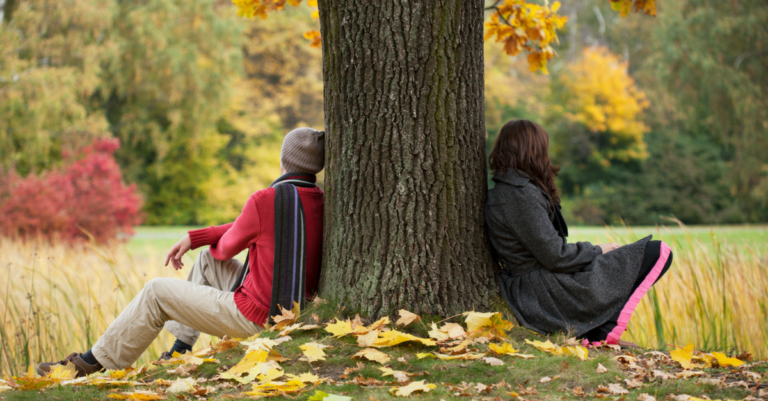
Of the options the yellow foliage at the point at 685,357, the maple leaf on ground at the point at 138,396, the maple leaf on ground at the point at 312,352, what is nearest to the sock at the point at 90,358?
the maple leaf on ground at the point at 138,396

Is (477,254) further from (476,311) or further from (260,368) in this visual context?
(260,368)

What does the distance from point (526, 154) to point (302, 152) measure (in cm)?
116

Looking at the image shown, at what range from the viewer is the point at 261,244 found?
291 cm

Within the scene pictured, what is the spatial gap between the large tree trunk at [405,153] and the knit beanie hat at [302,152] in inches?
14.7

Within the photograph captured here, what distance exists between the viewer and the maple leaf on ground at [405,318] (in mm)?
2547

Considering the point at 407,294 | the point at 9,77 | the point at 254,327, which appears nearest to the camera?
the point at 407,294

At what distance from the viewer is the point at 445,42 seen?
2.68 metres

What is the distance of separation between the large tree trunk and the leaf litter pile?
0.56ft

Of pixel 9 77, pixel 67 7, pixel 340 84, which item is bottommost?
pixel 340 84

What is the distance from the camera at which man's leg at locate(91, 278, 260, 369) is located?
2.93 metres

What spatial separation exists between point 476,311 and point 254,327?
44.0 inches

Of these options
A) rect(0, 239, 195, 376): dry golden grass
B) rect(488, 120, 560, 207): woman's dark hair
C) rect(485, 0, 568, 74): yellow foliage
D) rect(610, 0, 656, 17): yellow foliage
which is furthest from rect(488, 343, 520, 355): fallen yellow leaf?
rect(0, 239, 195, 376): dry golden grass

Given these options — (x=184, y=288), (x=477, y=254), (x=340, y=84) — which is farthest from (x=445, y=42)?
(x=184, y=288)

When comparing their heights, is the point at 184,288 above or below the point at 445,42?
below
